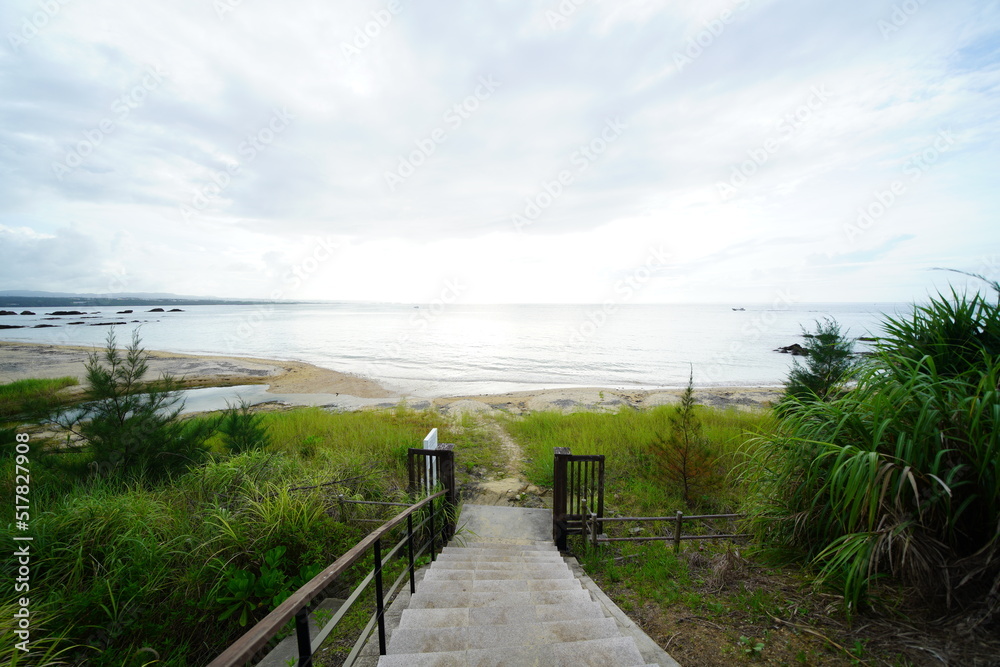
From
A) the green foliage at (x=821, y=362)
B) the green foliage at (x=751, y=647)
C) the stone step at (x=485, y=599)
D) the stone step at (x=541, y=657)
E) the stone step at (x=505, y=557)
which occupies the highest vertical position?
the green foliage at (x=821, y=362)

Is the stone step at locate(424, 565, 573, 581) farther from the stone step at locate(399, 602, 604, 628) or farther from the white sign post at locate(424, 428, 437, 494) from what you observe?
the white sign post at locate(424, 428, 437, 494)

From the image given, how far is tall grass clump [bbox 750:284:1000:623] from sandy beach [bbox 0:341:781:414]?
433 inches

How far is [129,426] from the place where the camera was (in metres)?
5.92

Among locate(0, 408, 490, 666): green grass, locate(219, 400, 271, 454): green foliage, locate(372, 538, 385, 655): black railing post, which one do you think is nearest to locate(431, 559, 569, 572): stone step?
locate(0, 408, 490, 666): green grass

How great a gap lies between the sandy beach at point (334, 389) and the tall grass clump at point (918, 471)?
11009mm

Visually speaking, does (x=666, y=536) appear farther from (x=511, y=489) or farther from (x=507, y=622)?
(x=507, y=622)

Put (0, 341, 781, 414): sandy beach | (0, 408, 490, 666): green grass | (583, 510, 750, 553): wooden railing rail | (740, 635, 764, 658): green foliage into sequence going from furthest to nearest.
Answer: (0, 341, 781, 414): sandy beach → (583, 510, 750, 553): wooden railing rail → (0, 408, 490, 666): green grass → (740, 635, 764, 658): green foliage

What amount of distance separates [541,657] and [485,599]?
1129 mm

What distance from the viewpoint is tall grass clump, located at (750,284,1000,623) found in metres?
2.67

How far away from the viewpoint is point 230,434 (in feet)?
25.3

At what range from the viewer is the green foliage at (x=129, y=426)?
5.81 metres

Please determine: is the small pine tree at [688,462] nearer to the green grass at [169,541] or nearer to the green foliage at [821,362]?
the green foliage at [821,362]

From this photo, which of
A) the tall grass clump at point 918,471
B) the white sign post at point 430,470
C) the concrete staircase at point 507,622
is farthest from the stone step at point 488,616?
the white sign post at point 430,470

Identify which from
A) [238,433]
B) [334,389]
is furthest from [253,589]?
[334,389]
